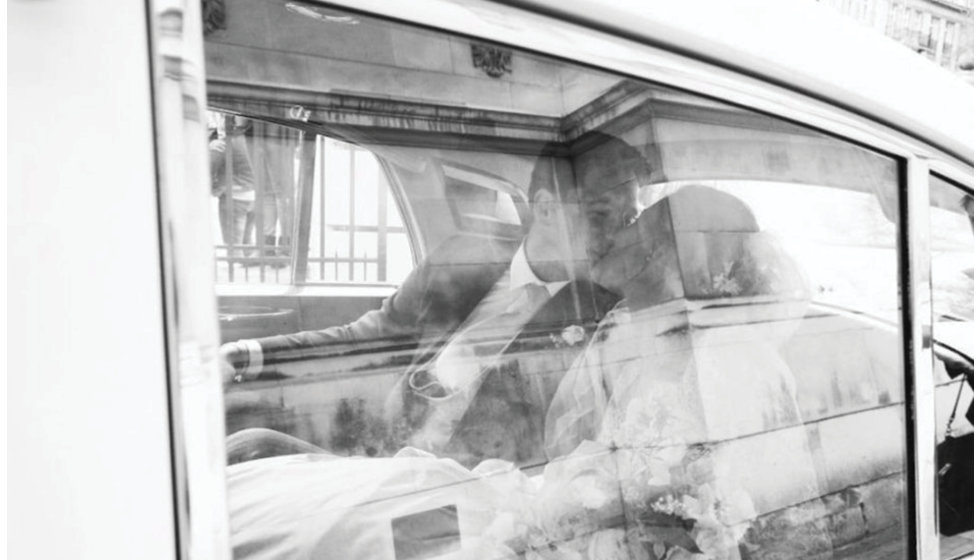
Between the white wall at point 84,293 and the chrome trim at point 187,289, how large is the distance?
0.01 metres

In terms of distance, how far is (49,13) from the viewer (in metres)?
0.60

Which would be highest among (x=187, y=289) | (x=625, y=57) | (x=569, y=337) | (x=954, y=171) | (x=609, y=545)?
(x=625, y=57)

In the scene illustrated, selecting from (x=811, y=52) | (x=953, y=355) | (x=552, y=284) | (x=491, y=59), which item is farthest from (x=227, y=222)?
(x=953, y=355)

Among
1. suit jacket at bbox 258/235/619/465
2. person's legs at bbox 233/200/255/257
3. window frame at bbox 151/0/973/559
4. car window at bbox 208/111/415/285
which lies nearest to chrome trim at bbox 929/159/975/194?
window frame at bbox 151/0/973/559

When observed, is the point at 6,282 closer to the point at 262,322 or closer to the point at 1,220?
the point at 1,220

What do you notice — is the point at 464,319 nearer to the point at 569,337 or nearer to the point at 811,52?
the point at 569,337

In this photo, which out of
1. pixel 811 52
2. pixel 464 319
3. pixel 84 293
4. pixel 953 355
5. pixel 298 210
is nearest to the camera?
pixel 84 293

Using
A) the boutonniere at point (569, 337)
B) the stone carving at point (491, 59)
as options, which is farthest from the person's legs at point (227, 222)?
the boutonniere at point (569, 337)

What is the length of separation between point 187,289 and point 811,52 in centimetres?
106

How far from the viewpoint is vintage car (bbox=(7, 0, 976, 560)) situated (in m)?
0.80

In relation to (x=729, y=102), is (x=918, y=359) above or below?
below

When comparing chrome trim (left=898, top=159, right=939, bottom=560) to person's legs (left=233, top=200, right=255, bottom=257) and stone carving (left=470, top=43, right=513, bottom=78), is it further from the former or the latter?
person's legs (left=233, top=200, right=255, bottom=257)

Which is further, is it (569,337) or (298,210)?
(569,337)

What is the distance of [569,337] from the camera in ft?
3.68
